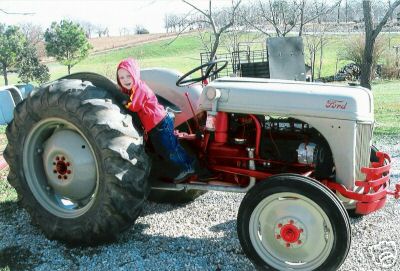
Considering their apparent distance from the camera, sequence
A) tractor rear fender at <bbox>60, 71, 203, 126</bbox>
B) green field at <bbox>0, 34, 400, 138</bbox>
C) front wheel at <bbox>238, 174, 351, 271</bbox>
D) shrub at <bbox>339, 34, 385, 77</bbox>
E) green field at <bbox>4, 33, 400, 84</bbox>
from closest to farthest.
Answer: front wheel at <bbox>238, 174, 351, 271</bbox> < tractor rear fender at <bbox>60, 71, 203, 126</bbox> < shrub at <bbox>339, 34, 385, 77</bbox> < green field at <bbox>0, 34, 400, 138</bbox> < green field at <bbox>4, 33, 400, 84</bbox>

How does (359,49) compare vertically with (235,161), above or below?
above

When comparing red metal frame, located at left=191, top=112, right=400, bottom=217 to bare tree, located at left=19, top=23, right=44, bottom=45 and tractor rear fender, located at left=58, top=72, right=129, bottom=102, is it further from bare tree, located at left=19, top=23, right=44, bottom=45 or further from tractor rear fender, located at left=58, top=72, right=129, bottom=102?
bare tree, located at left=19, top=23, right=44, bottom=45

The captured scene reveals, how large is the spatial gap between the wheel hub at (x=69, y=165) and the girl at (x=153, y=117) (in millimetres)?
554

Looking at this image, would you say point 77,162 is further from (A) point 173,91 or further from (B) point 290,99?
(B) point 290,99

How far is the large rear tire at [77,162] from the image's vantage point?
365 cm

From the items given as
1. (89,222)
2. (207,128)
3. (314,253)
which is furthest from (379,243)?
(89,222)

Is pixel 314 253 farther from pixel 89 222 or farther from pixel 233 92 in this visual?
pixel 89 222

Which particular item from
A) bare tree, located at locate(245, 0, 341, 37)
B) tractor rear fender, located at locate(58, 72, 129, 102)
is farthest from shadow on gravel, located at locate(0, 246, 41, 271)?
bare tree, located at locate(245, 0, 341, 37)

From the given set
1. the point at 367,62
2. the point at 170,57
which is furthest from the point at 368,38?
the point at 170,57

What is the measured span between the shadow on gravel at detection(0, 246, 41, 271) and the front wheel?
1.65 meters

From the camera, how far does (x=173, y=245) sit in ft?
13.2

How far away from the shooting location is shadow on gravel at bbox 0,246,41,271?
12.0 feet

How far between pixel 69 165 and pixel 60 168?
0.12 metres

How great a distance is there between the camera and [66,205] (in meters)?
4.18
